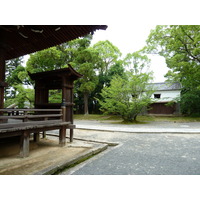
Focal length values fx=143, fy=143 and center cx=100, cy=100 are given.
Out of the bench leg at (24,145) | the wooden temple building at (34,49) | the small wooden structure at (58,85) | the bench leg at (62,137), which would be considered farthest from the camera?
the small wooden structure at (58,85)

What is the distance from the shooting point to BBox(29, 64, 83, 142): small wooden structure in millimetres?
6422

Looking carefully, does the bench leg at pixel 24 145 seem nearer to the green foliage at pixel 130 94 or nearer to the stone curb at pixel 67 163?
the stone curb at pixel 67 163

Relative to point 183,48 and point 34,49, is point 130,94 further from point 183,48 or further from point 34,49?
point 34,49

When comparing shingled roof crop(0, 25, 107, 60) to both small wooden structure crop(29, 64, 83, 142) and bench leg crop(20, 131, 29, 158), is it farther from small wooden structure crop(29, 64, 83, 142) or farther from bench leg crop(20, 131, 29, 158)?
bench leg crop(20, 131, 29, 158)

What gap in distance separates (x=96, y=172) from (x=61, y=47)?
21280 millimetres

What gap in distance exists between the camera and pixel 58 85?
727cm

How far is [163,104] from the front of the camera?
22141 mm

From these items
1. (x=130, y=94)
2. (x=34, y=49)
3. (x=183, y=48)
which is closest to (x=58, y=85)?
(x=34, y=49)

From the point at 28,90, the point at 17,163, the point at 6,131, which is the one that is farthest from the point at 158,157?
the point at 28,90

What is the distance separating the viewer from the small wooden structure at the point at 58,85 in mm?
6422

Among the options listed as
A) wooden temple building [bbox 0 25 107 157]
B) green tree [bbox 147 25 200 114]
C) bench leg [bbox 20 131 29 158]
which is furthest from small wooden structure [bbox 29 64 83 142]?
green tree [bbox 147 25 200 114]

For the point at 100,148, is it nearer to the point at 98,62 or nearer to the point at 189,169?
the point at 189,169

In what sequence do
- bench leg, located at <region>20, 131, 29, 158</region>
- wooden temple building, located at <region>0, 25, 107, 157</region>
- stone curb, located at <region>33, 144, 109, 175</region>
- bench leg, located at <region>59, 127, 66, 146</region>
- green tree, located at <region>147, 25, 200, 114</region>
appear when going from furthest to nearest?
1. green tree, located at <region>147, 25, 200, 114</region>
2. bench leg, located at <region>59, 127, 66, 146</region>
3. bench leg, located at <region>20, 131, 29, 158</region>
4. wooden temple building, located at <region>0, 25, 107, 157</region>
5. stone curb, located at <region>33, 144, 109, 175</region>

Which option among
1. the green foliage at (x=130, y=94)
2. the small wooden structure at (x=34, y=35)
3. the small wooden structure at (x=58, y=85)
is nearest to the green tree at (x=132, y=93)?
the green foliage at (x=130, y=94)
